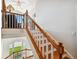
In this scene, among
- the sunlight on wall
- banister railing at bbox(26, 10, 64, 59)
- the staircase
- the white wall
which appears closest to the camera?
banister railing at bbox(26, 10, 64, 59)

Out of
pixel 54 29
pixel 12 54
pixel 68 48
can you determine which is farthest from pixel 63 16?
pixel 12 54

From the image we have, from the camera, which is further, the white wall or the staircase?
the white wall

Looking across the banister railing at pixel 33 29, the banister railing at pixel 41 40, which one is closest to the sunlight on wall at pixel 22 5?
the banister railing at pixel 33 29

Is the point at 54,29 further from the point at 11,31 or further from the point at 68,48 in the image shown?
the point at 11,31

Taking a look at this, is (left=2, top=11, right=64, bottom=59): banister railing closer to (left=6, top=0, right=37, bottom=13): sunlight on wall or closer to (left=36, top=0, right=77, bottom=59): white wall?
(left=6, top=0, right=37, bottom=13): sunlight on wall

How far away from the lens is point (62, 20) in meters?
3.46

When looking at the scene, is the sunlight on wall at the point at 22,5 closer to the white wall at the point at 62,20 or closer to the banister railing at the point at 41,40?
the white wall at the point at 62,20

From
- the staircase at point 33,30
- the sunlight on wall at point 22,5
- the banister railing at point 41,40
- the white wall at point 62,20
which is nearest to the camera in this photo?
the banister railing at point 41,40

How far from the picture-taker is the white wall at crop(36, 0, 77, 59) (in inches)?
130

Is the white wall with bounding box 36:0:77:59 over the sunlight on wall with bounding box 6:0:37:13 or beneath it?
beneath

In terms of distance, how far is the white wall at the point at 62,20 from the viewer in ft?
10.9

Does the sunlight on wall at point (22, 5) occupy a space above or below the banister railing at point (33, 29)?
above

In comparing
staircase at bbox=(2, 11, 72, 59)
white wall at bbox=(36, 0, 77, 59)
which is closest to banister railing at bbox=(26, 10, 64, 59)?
staircase at bbox=(2, 11, 72, 59)

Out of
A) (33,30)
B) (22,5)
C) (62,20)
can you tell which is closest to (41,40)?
(33,30)
